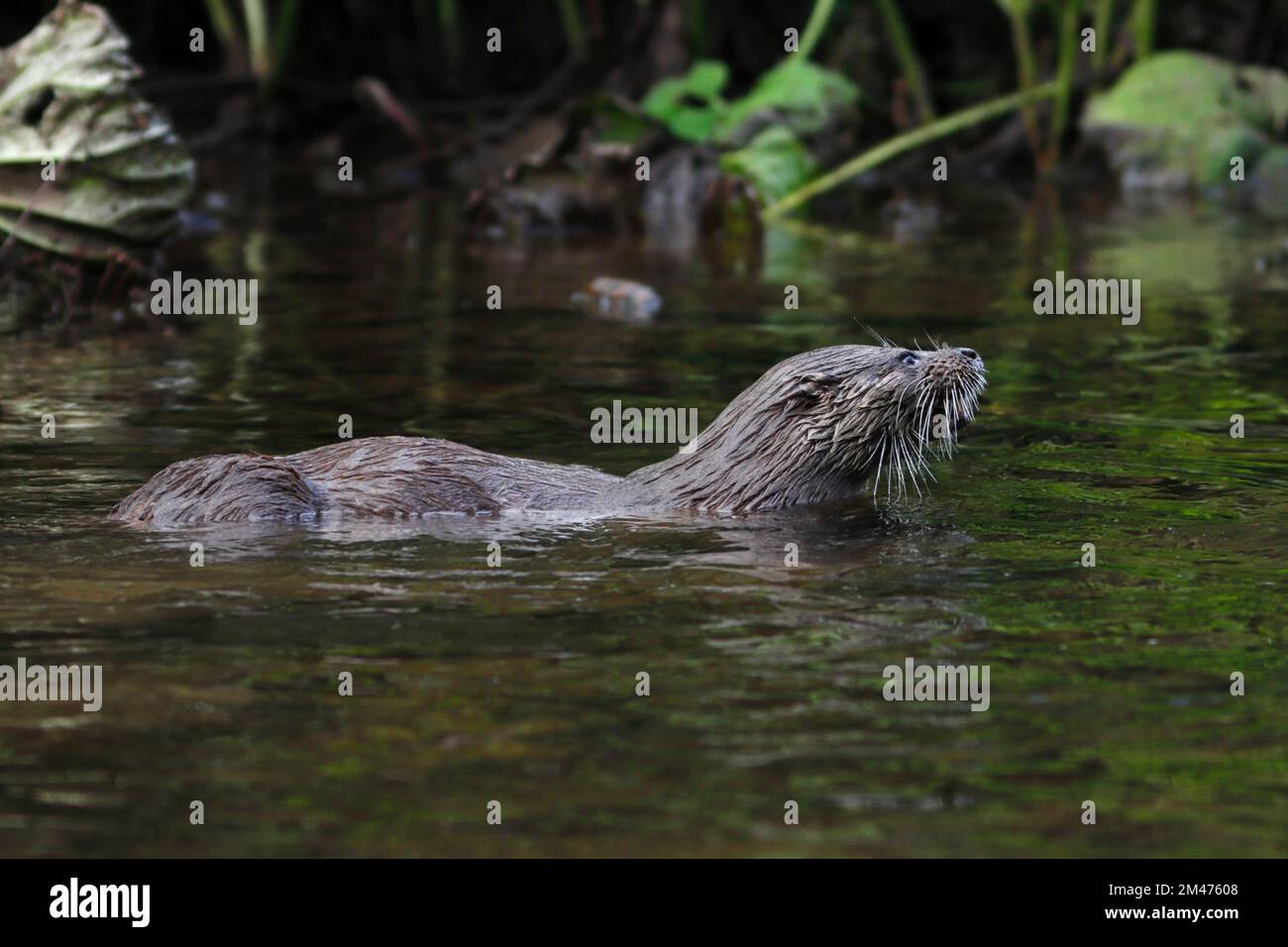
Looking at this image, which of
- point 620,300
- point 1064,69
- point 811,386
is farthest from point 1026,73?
point 811,386

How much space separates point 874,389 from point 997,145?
13.5 meters

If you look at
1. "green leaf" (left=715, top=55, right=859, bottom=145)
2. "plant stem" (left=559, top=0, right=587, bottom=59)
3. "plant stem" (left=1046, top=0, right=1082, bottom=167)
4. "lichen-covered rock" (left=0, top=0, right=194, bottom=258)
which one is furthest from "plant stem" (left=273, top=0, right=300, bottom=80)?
"lichen-covered rock" (left=0, top=0, right=194, bottom=258)

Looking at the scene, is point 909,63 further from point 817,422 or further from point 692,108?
point 817,422

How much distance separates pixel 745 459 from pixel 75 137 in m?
6.34

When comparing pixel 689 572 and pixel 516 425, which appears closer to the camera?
pixel 689 572

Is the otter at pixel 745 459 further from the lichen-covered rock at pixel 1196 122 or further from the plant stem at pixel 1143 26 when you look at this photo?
the plant stem at pixel 1143 26

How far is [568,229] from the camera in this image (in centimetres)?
1770

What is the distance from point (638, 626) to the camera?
6.57 meters

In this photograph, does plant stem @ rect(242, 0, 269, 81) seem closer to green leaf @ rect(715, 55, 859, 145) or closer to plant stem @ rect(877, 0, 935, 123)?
green leaf @ rect(715, 55, 859, 145)

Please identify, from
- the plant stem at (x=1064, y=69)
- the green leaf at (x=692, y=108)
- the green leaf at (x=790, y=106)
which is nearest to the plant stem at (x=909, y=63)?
the plant stem at (x=1064, y=69)

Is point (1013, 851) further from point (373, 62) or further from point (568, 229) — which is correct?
point (373, 62)

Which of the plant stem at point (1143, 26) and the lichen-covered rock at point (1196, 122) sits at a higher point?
the plant stem at point (1143, 26)

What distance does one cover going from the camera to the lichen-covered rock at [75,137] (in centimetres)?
1291

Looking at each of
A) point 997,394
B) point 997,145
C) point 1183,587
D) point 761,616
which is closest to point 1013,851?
point 761,616
